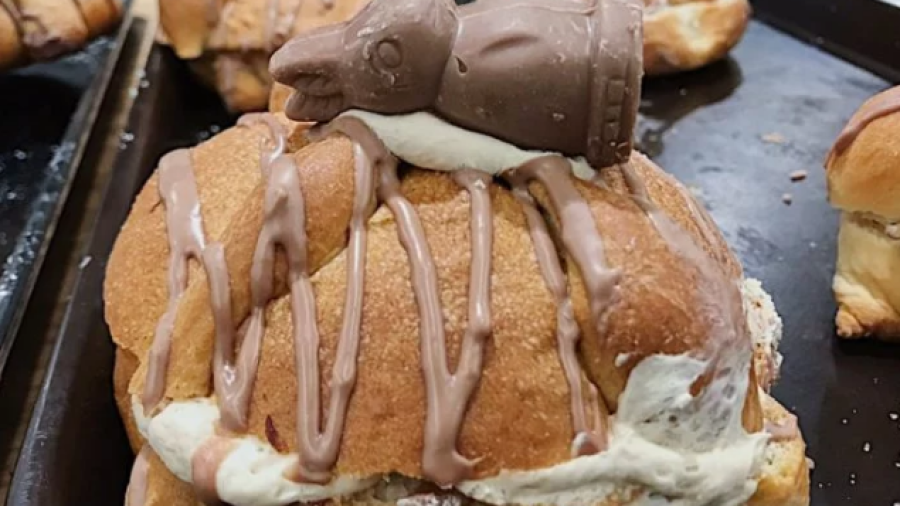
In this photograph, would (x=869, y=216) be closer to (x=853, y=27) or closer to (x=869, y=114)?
(x=869, y=114)

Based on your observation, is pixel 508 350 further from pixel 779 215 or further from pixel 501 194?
pixel 779 215

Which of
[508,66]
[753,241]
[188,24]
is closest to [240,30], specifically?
[188,24]

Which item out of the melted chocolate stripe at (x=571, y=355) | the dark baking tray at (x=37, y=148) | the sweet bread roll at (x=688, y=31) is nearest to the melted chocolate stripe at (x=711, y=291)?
the melted chocolate stripe at (x=571, y=355)

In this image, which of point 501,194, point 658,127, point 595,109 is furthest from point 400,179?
point 658,127

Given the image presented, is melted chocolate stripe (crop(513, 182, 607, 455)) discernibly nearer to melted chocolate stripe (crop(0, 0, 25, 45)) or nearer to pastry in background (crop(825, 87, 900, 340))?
pastry in background (crop(825, 87, 900, 340))

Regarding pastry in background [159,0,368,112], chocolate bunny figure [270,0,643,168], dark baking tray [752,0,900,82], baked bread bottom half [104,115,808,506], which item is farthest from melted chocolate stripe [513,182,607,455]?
dark baking tray [752,0,900,82]

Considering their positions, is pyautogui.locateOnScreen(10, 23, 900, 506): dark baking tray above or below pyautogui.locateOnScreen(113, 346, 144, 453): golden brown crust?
below
